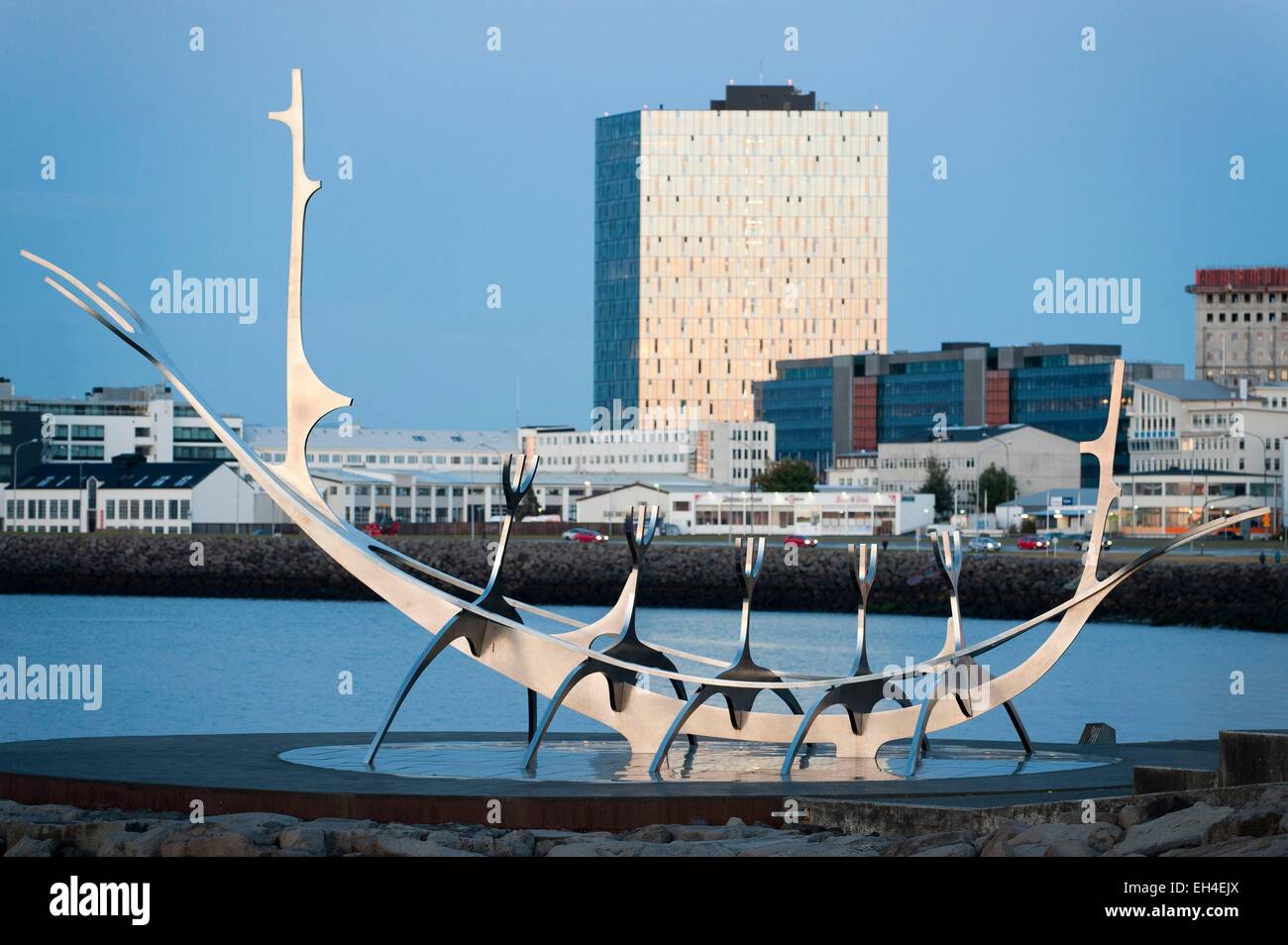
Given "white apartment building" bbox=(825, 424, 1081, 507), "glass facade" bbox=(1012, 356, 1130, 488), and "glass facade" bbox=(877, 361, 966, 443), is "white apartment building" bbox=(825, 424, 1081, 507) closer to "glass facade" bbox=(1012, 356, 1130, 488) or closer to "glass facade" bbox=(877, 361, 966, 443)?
"glass facade" bbox=(1012, 356, 1130, 488)

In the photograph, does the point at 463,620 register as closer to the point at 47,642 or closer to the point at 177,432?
the point at 47,642

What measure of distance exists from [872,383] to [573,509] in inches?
1681

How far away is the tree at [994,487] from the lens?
141 m

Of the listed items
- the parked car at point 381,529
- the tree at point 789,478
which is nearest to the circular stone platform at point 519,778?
the parked car at point 381,529

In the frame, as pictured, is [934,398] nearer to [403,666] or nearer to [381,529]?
[381,529]

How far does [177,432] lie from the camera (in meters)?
162

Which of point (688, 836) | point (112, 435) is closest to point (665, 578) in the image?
point (688, 836)

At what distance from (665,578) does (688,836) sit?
214 ft

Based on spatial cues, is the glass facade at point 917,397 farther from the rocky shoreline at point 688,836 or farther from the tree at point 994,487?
the rocky shoreline at point 688,836

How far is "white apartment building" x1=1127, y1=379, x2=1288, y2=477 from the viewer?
13862 centimetres

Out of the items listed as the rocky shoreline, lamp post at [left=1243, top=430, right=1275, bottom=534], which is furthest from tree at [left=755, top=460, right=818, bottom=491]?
the rocky shoreline

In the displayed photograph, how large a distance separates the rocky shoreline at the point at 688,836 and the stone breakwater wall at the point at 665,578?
166 ft

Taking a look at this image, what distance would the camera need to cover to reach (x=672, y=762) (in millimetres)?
19734
